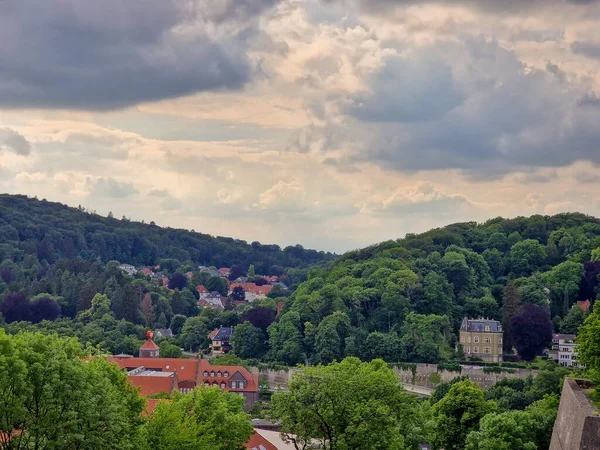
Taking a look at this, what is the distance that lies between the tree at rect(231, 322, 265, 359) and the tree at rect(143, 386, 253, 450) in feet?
200

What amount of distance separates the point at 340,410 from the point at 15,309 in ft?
304

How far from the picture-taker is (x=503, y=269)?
409 feet

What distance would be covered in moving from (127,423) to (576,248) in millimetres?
95808

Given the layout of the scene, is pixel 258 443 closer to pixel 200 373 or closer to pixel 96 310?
pixel 200 373

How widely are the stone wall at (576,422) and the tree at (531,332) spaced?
177 feet

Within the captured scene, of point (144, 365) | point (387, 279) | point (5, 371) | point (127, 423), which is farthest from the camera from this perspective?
point (387, 279)

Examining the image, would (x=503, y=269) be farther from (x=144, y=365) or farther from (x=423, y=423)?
(x=423, y=423)

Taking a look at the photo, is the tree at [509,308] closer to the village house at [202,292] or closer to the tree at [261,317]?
the tree at [261,317]

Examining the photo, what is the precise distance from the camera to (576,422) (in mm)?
37781

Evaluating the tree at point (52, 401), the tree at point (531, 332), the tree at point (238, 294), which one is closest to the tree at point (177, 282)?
the tree at point (238, 294)

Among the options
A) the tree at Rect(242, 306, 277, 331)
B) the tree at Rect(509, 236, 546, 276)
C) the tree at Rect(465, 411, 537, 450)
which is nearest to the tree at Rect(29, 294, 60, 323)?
the tree at Rect(242, 306, 277, 331)

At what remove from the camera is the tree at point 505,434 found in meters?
50.5

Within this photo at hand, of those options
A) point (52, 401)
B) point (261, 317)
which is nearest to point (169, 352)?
point (261, 317)

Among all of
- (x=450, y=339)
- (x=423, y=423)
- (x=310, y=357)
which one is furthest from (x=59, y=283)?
(x=423, y=423)
